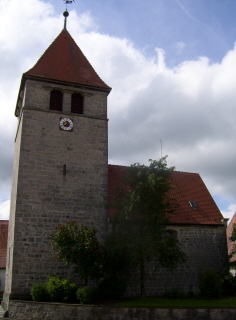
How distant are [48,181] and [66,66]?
8109mm

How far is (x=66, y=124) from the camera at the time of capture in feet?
69.8

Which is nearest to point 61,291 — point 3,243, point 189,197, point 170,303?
point 170,303

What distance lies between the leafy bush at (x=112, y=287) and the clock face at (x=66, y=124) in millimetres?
8809

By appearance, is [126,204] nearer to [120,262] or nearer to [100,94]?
[120,262]

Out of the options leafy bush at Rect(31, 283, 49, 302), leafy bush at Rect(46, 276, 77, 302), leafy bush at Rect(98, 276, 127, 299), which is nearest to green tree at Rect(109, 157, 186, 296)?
leafy bush at Rect(98, 276, 127, 299)

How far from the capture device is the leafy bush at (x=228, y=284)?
2008 cm

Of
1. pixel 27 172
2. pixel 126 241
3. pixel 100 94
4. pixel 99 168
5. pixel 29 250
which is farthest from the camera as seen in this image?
pixel 100 94

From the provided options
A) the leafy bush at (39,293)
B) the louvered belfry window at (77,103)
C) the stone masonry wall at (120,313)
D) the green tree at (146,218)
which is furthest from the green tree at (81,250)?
the louvered belfry window at (77,103)

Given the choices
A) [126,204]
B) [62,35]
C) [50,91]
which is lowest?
[126,204]

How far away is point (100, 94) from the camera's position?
2281cm

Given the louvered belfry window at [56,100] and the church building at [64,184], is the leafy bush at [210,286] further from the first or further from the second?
the louvered belfry window at [56,100]

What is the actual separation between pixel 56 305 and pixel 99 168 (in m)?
8.30

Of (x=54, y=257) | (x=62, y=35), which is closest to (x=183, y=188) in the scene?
(x=54, y=257)

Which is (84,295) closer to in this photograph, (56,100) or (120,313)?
(120,313)
